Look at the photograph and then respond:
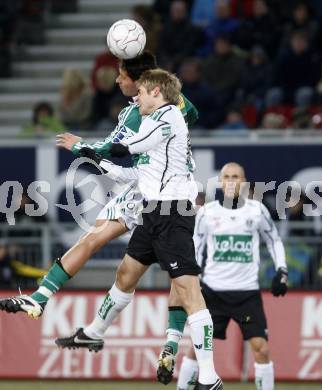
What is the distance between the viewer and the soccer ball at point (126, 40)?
37.1 feet

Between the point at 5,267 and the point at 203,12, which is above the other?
the point at 203,12

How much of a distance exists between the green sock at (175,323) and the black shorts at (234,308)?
1.37 metres

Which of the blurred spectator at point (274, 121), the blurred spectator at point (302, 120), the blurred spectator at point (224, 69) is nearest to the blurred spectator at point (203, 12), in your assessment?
the blurred spectator at point (224, 69)

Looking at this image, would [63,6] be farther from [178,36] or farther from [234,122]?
[234,122]

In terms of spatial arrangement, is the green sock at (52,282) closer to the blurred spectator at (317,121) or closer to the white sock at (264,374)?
the white sock at (264,374)

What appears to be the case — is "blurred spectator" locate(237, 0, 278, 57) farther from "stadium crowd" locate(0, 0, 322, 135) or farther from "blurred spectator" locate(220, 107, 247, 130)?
"blurred spectator" locate(220, 107, 247, 130)

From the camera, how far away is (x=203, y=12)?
19797 millimetres

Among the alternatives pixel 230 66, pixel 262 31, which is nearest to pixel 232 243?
pixel 230 66

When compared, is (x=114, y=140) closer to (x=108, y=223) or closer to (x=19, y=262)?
(x=108, y=223)

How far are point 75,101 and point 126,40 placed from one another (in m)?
7.05

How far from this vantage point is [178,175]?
11.0 m

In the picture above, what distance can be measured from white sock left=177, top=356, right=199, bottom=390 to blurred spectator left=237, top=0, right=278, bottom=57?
6797 mm

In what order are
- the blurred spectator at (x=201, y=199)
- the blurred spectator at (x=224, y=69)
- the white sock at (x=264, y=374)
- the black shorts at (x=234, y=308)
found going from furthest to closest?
1. the blurred spectator at (x=224, y=69)
2. the blurred spectator at (x=201, y=199)
3. the black shorts at (x=234, y=308)
4. the white sock at (x=264, y=374)

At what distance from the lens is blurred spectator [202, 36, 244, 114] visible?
59.7 feet
